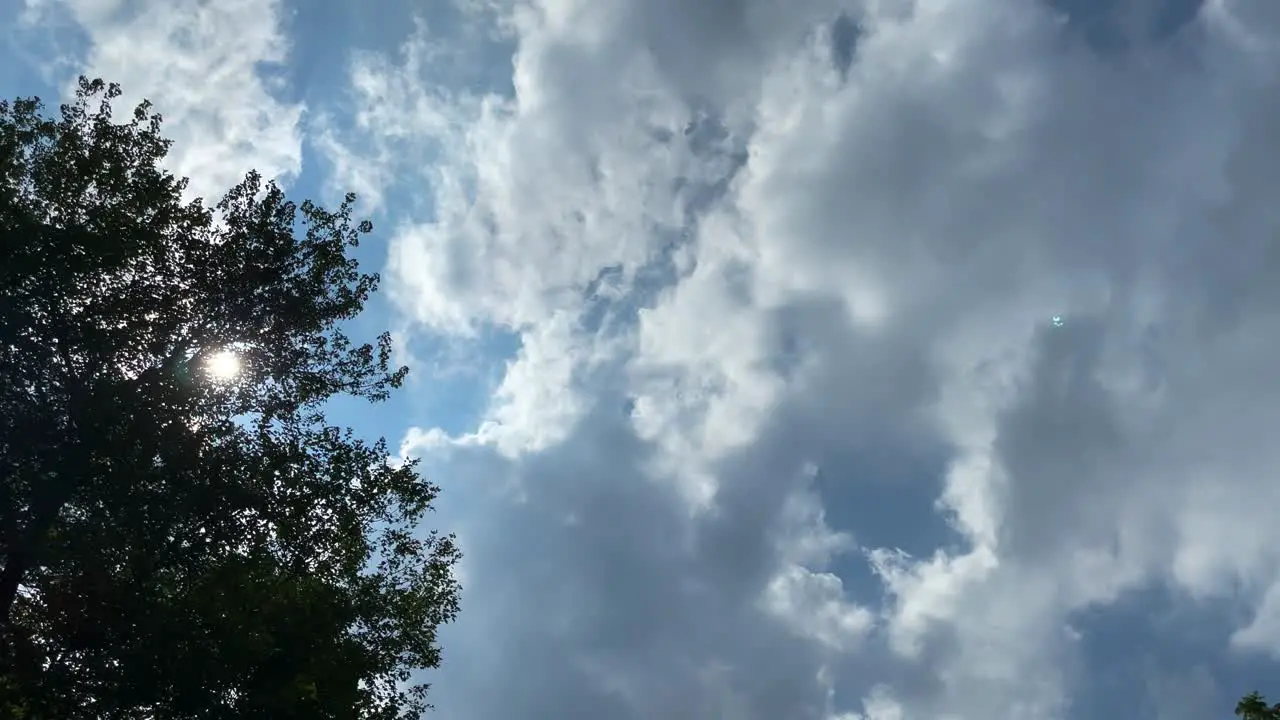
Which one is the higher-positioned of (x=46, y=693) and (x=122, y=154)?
(x=122, y=154)

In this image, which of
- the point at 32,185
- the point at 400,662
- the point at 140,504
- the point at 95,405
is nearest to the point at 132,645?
the point at 140,504

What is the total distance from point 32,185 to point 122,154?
303 centimetres

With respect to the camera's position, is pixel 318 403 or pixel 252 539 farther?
pixel 318 403

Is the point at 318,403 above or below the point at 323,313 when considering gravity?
below

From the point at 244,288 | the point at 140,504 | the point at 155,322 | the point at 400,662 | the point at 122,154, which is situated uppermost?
the point at 122,154

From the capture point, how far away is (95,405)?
26203mm

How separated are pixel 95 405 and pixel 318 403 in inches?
331

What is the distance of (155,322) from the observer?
2950 centimetres

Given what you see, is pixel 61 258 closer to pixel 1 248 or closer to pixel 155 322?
pixel 1 248

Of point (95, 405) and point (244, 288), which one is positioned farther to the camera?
point (244, 288)

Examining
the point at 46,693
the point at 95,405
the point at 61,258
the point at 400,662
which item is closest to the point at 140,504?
the point at 95,405

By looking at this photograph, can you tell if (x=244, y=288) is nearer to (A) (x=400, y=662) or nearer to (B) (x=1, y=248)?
(B) (x=1, y=248)

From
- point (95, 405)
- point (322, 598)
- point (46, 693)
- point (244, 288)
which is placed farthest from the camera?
point (244, 288)

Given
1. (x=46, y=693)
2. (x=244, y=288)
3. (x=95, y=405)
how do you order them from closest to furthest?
1. (x=46, y=693)
2. (x=95, y=405)
3. (x=244, y=288)
